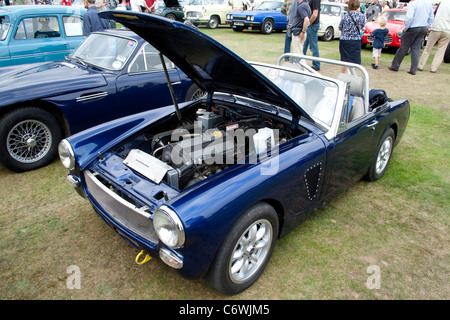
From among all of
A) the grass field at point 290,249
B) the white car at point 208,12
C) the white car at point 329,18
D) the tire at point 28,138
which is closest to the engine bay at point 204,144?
the grass field at point 290,249

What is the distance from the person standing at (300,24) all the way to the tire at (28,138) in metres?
6.13

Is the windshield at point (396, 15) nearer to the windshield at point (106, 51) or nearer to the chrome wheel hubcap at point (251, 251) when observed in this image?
the windshield at point (106, 51)

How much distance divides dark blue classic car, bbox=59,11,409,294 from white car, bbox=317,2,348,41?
11.7 m

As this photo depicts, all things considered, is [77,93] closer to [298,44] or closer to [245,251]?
[245,251]

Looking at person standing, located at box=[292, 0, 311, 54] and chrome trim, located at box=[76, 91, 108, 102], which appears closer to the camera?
chrome trim, located at box=[76, 91, 108, 102]

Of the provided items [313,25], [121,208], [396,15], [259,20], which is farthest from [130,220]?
[259,20]

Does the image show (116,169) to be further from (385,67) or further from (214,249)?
(385,67)

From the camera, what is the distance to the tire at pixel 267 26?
1529 cm

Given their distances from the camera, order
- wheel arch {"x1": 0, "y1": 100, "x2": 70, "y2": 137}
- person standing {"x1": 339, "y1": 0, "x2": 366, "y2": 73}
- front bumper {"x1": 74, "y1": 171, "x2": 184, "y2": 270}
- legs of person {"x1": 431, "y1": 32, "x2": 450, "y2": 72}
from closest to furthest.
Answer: front bumper {"x1": 74, "y1": 171, "x2": 184, "y2": 270} < wheel arch {"x1": 0, "y1": 100, "x2": 70, "y2": 137} < person standing {"x1": 339, "y1": 0, "x2": 366, "y2": 73} < legs of person {"x1": 431, "y1": 32, "x2": 450, "y2": 72}

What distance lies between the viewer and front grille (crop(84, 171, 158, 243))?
2.11m

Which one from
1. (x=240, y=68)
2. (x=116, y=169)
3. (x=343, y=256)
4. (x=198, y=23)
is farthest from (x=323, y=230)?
(x=198, y=23)

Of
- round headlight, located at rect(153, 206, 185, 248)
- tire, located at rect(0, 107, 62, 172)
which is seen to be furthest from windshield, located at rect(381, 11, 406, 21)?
round headlight, located at rect(153, 206, 185, 248)

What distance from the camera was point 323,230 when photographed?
2990 mm

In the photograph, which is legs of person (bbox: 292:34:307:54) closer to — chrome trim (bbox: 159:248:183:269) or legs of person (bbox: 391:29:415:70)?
legs of person (bbox: 391:29:415:70)
